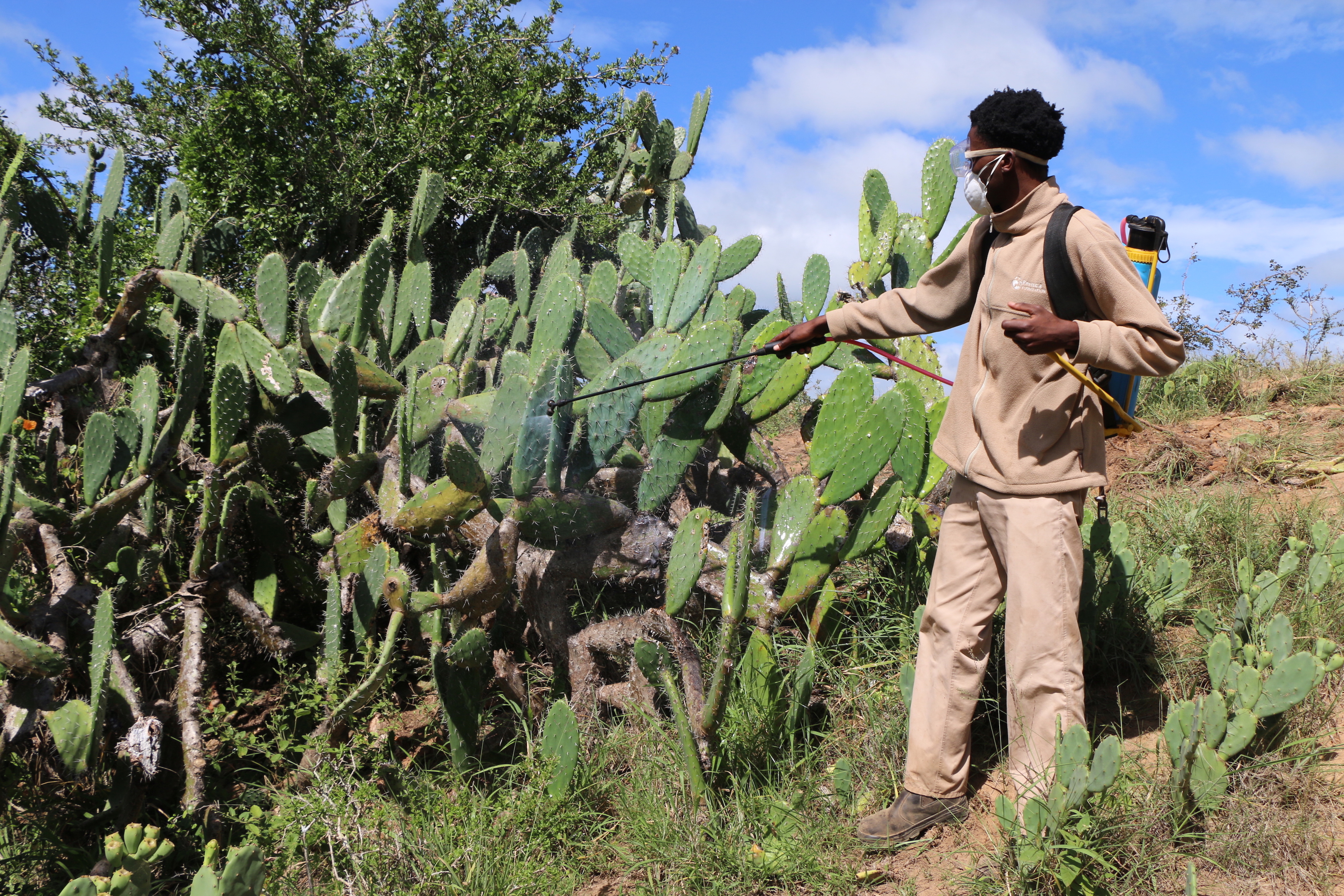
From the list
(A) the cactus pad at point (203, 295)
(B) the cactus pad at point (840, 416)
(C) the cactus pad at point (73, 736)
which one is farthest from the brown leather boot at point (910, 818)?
(A) the cactus pad at point (203, 295)

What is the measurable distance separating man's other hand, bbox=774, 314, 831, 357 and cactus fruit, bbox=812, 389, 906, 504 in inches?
11.8

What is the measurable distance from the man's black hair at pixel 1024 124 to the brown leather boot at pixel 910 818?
1.53m

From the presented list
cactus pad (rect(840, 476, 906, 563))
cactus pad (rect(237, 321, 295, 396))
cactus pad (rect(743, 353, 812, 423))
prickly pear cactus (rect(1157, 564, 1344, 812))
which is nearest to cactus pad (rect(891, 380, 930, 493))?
cactus pad (rect(840, 476, 906, 563))

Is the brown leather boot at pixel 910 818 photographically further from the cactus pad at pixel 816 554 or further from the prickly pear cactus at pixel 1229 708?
the cactus pad at pixel 816 554

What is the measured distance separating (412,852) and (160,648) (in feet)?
4.58

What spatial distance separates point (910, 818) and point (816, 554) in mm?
821

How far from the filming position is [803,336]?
2.57 metres

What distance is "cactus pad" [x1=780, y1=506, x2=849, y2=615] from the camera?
274 cm

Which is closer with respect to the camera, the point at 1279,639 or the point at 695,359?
the point at 1279,639

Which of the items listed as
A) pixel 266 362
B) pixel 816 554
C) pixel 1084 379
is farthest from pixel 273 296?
pixel 1084 379

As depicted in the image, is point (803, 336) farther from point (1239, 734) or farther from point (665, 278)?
point (1239, 734)

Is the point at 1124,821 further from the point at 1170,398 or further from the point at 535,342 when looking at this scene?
the point at 1170,398

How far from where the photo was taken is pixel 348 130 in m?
4.86

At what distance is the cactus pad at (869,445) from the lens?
8.93ft
